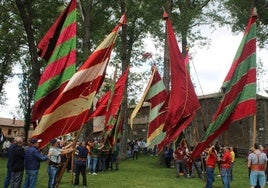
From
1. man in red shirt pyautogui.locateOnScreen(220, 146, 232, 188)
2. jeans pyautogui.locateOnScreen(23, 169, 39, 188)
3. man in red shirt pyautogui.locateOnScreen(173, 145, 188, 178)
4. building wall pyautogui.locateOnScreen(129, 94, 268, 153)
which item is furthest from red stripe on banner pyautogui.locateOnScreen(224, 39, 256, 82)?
building wall pyautogui.locateOnScreen(129, 94, 268, 153)

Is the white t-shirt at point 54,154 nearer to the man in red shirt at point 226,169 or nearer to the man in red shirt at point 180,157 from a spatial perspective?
the man in red shirt at point 226,169

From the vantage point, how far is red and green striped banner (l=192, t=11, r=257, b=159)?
10859mm

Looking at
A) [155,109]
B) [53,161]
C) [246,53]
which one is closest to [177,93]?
[246,53]

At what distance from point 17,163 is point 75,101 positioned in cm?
439

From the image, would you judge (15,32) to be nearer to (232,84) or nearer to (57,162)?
(57,162)

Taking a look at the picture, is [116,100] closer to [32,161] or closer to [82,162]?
[82,162]

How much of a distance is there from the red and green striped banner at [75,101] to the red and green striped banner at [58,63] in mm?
903

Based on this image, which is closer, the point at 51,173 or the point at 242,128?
the point at 51,173

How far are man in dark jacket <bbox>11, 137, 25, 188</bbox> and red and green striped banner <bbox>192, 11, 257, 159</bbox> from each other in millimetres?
5539

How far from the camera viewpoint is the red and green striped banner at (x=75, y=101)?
9.37 metres

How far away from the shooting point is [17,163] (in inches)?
514

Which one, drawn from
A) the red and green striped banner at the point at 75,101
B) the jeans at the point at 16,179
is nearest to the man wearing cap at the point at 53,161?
the jeans at the point at 16,179

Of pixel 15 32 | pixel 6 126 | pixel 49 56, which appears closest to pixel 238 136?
pixel 15 32

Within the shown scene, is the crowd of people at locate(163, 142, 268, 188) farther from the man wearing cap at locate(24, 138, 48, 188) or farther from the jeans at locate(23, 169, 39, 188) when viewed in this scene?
the jeans at locate(23, 169, 39, 188)
